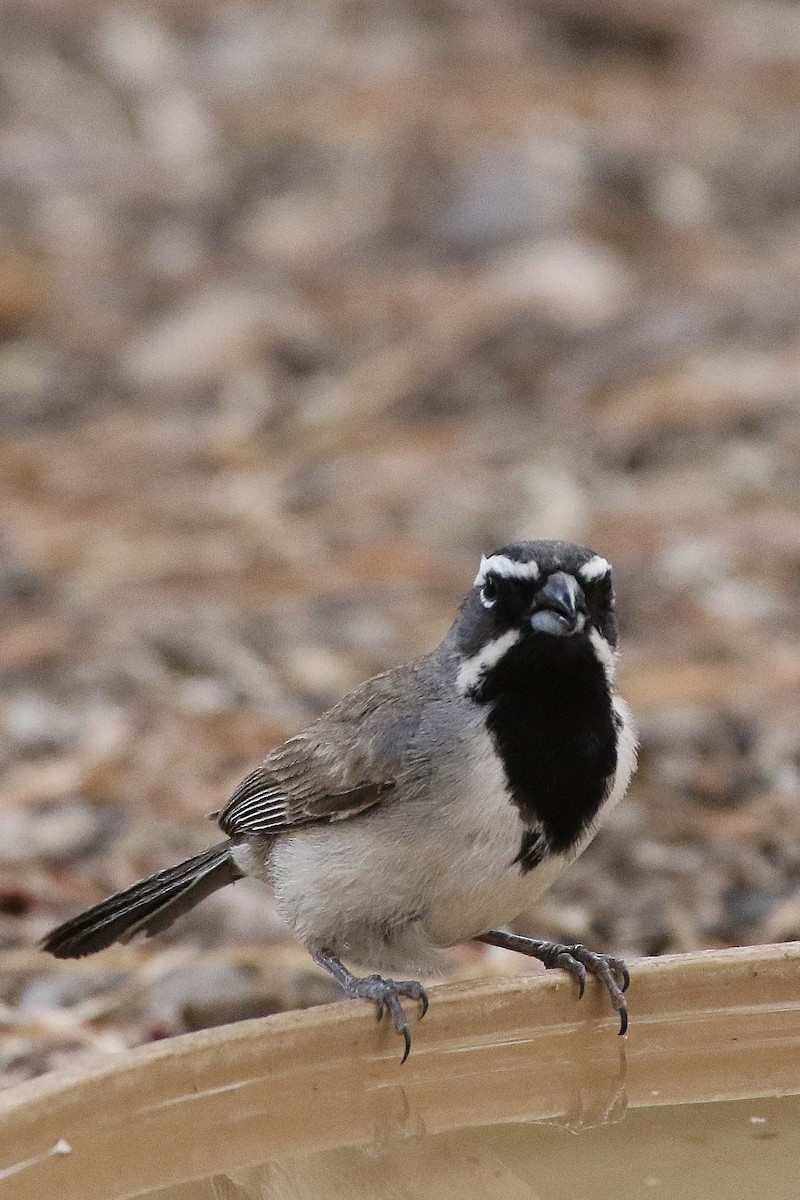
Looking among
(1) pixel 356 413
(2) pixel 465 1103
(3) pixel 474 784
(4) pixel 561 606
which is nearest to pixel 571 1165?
(2) pixel 465 1103

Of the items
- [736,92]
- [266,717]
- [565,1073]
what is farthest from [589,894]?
[736,92]

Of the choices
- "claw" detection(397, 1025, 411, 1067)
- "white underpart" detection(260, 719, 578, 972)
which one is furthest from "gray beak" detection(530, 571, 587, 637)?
"claw" detection(397, 1025, 411, 1067)

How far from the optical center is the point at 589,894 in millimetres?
5938

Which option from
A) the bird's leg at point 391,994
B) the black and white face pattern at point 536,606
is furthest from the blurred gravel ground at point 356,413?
the black and white face pattern at point 536,606

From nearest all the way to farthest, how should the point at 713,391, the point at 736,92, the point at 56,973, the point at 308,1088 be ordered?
the point at 308,1088, the point at 56,973, the point at 713,391, the point at 736,92

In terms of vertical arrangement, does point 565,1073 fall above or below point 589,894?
below

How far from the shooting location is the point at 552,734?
4359 mm

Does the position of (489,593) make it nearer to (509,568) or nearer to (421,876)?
(509,568)

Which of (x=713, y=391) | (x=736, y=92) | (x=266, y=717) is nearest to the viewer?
(x=266, y=717)

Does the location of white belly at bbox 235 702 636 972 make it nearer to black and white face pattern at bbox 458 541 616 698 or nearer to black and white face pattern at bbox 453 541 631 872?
black and white face pattern at bbox 453 541 631 872

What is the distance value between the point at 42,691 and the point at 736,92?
361 inches

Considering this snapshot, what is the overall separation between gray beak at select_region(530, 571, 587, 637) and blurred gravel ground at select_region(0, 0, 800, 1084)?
5.53ft

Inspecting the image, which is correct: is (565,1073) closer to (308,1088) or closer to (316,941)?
(308,1088)

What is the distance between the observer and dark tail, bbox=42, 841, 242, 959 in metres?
5.02
